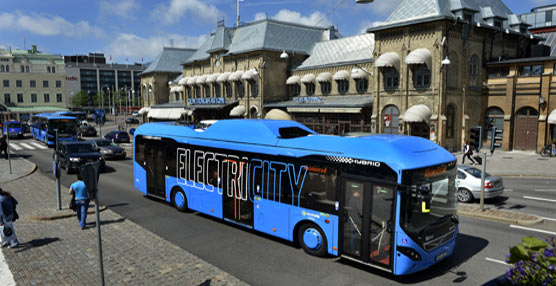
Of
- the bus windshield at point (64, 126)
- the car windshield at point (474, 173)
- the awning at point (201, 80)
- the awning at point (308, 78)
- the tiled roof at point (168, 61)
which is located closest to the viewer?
the car windshield at point (474, 173)

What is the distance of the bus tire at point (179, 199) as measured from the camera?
1397cm

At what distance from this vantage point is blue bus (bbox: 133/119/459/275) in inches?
320

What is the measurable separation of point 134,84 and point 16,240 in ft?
522

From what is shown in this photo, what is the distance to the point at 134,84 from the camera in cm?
15888

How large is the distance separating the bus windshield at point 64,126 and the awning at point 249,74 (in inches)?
734

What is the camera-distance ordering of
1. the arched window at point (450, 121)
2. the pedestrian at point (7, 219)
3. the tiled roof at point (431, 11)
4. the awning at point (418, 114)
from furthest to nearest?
the arched window at point (450, 121)
the tiled roof at point (431, 11)
the awning at point (418, 114)
the pedestrian at point (7, 219)

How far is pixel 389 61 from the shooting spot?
32250mm

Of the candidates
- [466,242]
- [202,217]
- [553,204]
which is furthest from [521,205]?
[202,217]

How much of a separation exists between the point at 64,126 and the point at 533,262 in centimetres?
4343

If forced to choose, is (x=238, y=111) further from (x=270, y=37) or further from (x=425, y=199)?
(x=425, y=199)

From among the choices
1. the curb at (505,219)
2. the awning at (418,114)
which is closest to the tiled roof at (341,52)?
the awning at (418,114)

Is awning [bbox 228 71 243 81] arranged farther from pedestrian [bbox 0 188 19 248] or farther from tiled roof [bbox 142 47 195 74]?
pedestrian [bbox 0 188 19 248]

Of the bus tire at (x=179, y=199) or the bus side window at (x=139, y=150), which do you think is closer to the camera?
the bus tire at (x=179, y=199)

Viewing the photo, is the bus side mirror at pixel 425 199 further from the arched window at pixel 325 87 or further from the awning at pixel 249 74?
the awning at pixel 249 74
